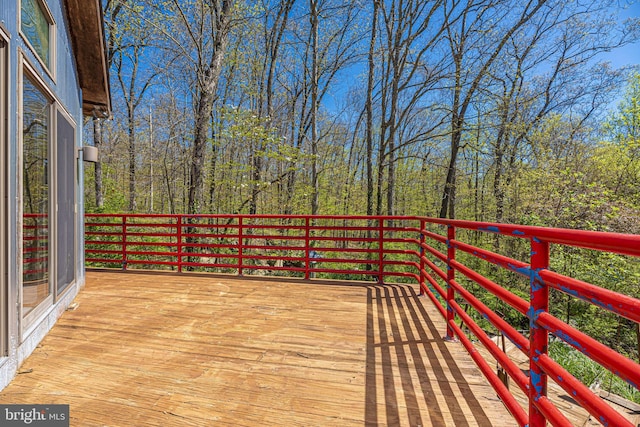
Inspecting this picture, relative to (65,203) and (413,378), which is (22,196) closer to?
(65,203)

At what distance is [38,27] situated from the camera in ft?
8.84

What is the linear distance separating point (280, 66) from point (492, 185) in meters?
9.98

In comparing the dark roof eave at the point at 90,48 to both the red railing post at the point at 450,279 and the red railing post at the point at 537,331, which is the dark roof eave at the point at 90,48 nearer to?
the red railing post at the point at 450,279

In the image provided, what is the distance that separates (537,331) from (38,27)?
4.45 meters

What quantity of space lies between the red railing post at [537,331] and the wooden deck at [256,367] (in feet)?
1.62

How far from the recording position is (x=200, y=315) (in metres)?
3.28

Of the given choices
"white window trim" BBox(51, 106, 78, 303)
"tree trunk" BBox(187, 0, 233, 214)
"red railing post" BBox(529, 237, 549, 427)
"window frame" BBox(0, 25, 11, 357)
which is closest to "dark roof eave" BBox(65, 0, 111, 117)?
"white window trim" BBox(51, 106, 78, 303)

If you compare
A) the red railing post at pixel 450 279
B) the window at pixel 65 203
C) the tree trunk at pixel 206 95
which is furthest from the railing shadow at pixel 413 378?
the tree trunk at pixel 206 95

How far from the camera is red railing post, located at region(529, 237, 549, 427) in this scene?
1.23m

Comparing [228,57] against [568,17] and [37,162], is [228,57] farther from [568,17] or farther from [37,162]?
[568,17]

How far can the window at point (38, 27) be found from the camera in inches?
93.2

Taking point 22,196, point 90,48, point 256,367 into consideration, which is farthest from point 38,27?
point 256,367

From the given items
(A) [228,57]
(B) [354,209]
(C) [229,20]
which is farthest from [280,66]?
(B) [354,209]

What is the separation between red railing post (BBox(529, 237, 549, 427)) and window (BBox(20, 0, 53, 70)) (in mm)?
3786
